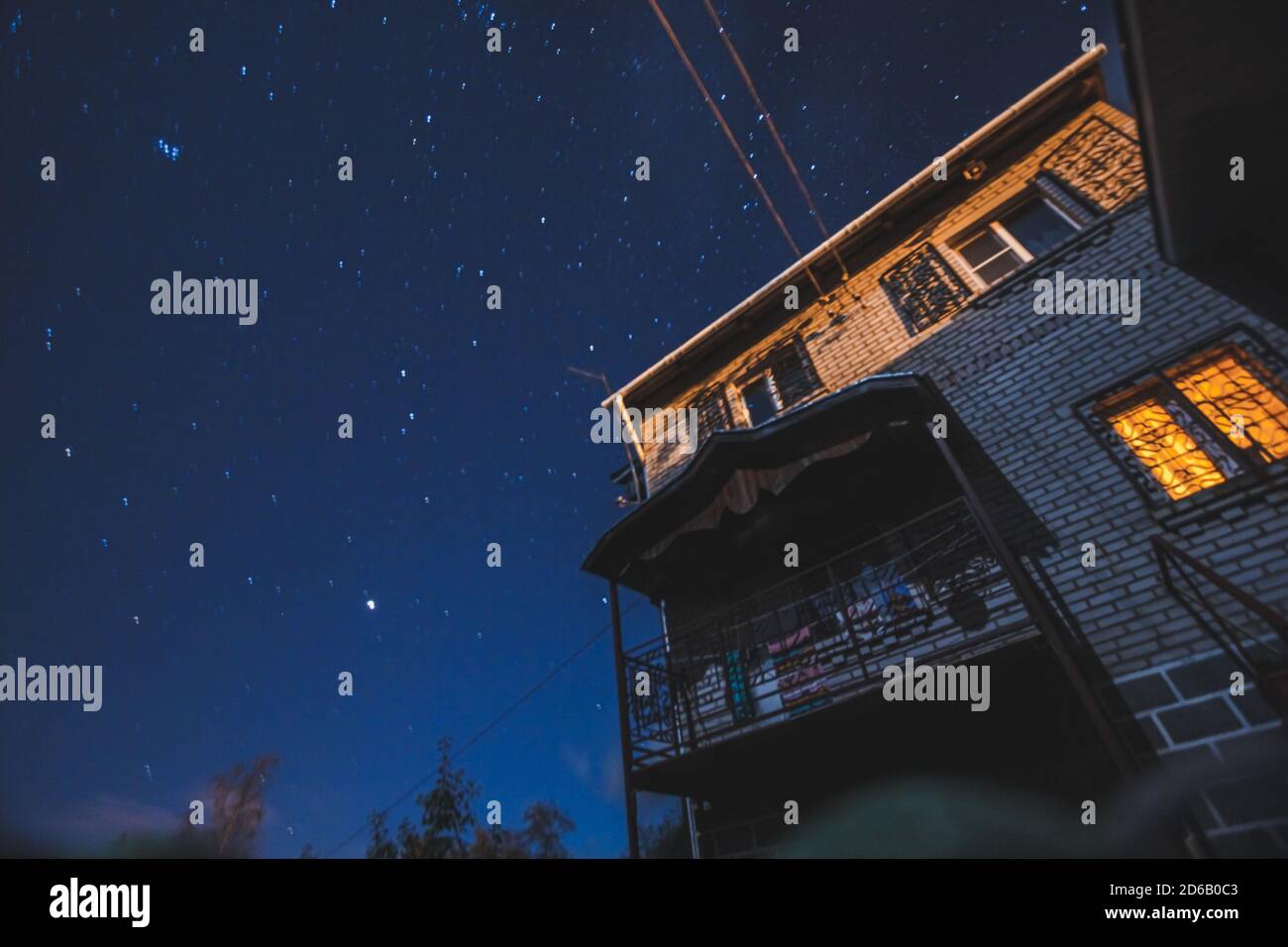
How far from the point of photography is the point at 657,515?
26.0ft

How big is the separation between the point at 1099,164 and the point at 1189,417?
427 cm

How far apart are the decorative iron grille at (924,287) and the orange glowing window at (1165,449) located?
2.89 m

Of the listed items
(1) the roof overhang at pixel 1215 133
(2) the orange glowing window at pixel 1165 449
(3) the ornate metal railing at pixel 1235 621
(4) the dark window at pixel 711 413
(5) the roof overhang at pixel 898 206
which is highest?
(5) the roof overhang at pixel 898 206

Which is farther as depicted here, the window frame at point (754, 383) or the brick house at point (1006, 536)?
the window frame at point (754, 383)

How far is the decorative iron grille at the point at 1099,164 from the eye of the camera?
23.4 ft

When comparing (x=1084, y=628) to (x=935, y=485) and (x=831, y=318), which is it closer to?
(x=935, y=485)

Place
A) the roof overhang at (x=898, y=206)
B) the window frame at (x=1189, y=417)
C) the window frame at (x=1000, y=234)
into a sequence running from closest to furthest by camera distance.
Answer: the window frame at (x=1189, y=417), the window frame at (x=1000, y=234), the roof overhang at (x=898, y=206)

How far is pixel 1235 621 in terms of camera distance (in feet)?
15.0

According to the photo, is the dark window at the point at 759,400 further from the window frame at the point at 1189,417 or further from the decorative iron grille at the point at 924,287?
the window frame at the point at 1189,417

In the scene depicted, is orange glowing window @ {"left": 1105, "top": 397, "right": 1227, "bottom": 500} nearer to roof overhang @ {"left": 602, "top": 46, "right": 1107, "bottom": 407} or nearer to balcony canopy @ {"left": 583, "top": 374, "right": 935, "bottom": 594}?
balcony canopy @ {"left": 583, "top": 374, "right": 935, "bottom": 594}

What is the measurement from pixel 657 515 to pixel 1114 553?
5.05 metres

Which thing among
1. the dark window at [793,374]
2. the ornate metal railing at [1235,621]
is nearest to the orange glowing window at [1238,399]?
the ornate metal railing at [1235,621]

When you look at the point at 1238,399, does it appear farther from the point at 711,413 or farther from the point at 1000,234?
the point at 711,413
